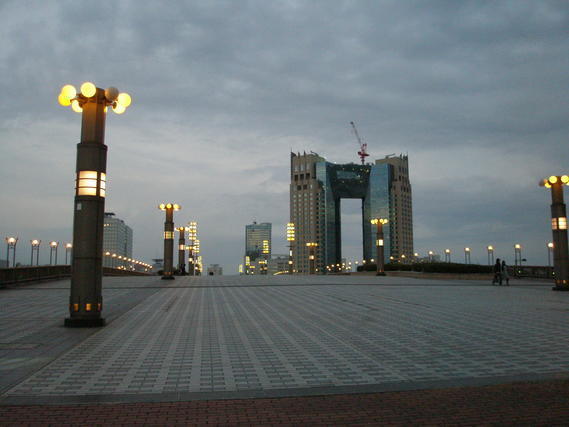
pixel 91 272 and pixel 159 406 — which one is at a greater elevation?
pixel 91 272

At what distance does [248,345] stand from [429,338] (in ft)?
12.3

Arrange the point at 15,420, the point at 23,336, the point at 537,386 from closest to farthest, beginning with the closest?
the point at 15,420, the point at 537,386, the point at 23,336

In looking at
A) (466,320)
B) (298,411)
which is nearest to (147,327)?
(298,411)

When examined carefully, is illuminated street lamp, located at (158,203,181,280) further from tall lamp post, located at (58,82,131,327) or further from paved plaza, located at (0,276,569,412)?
tall lamp post, located at (58,82,131,327)

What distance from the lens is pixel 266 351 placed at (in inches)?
341

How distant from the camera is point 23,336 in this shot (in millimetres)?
10055

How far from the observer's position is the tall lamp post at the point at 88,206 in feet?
38.4

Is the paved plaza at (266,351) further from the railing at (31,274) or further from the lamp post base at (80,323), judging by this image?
the railing at (31,274)

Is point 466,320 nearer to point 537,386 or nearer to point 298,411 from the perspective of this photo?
point 537,386

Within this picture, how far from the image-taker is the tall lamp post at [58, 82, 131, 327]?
38.4 feet

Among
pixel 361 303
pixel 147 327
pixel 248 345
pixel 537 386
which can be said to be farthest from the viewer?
pixel 361 303

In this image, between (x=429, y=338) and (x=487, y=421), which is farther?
(x=429, y=338)

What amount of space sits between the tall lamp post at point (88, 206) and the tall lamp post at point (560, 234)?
21.7m

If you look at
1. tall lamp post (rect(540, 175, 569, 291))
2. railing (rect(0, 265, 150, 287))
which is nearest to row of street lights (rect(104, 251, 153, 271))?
railing (rect(0, 265, 150, 287))
